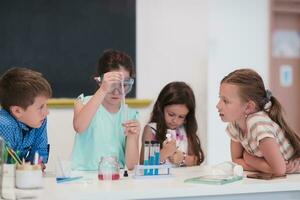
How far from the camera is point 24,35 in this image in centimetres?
317

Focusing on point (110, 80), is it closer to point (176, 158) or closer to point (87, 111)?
point (87, 111)

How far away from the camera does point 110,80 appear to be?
1855mm

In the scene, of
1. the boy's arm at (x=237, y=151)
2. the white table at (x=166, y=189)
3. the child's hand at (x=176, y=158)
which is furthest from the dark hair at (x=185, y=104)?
the white table at (x=166, y=189)

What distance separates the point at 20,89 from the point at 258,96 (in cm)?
83

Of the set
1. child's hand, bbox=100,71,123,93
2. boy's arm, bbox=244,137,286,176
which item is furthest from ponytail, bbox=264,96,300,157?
child's hand, bbox=100,71,123,93

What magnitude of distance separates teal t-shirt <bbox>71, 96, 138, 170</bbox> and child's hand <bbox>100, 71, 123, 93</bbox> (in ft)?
0.74

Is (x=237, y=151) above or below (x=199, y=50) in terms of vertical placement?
below

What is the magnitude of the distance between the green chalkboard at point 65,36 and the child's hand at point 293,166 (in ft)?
5.72

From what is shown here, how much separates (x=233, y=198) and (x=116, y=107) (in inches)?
31.6

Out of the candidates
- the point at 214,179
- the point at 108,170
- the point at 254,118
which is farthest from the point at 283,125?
the point at 108,170

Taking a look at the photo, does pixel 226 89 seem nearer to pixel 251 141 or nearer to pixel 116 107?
pixel 251 141

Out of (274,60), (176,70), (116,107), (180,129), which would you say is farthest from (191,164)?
(274,60)

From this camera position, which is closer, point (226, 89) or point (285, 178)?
point (285, 178)

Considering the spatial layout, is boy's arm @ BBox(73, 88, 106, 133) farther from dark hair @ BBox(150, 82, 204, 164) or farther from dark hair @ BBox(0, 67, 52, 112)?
dark hair @ BBox(150, 82, 204, 164)
